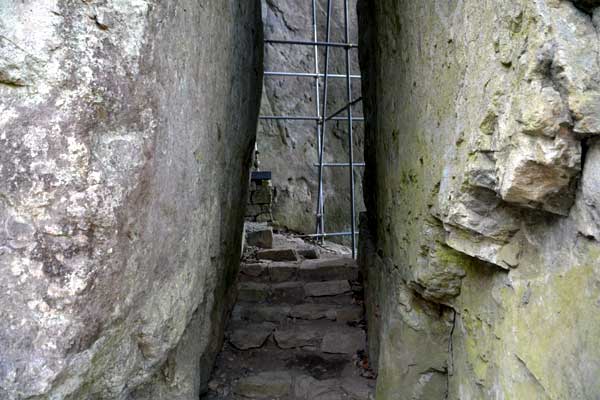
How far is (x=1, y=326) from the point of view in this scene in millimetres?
1074

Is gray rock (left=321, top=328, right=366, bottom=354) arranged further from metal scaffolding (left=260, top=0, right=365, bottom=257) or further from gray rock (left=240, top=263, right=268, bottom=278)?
metal scaffolding (left=260, top=0, right=365, bottom=257)

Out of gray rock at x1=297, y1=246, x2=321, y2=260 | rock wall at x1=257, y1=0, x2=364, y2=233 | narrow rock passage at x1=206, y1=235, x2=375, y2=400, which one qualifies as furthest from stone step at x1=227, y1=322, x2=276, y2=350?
rock wall at x1=257, y1=0, x2=364, y2=233

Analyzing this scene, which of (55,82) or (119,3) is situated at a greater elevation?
(119,3)

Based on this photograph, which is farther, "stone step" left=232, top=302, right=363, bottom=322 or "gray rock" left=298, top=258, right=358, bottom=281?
"gray rock" left=298, top=258, right=358, bottom=281

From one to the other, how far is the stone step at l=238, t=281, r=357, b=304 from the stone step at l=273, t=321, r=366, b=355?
0.41 m

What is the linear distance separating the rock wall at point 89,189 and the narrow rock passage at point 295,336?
1628 mm

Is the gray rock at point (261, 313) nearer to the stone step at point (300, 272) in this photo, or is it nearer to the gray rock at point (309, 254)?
the stone step at point (300, 272)

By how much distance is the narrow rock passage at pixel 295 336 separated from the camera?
2.98 meters

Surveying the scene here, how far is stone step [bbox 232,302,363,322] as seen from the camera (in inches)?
147

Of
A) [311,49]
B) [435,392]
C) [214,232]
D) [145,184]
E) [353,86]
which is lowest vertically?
[435,392]

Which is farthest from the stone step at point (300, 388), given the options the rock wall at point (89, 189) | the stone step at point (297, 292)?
the rock wall at point (89, 189)

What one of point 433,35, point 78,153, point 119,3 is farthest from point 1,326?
point 433,35

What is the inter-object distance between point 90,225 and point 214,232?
3.41ft

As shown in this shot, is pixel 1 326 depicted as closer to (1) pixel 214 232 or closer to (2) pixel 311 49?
(1) pixel 214 232
